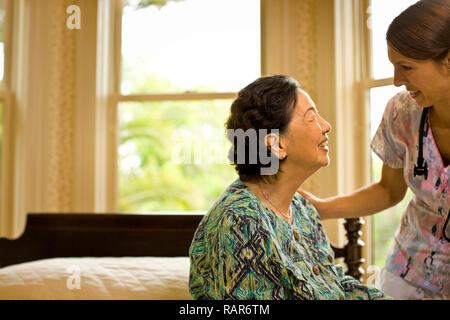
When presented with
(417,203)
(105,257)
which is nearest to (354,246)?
(417,203)

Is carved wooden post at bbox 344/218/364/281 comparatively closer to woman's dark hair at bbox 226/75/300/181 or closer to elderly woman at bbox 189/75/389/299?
elderly woman at bbox 189/75/389/299

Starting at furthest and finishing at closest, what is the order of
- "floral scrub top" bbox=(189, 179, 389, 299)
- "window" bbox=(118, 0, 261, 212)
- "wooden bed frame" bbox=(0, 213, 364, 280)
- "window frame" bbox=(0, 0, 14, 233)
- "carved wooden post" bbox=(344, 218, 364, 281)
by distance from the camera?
"window" bbox=(118, 0, 261, 212) → "window frame" bbox=(0, 0, 14, 233) → "wooden bed frame" bbox=(0, 213, 364, 280) → "carved wooden post" bbox=(344, 218, 364, 281) → "floral scrub top" bbox=(189, 179, 389, 299)

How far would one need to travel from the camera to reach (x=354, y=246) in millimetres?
2279

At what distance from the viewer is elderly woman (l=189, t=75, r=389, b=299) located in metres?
1.24

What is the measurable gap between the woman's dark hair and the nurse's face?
0.32 metres

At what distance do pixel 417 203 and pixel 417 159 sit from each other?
19 centimetres

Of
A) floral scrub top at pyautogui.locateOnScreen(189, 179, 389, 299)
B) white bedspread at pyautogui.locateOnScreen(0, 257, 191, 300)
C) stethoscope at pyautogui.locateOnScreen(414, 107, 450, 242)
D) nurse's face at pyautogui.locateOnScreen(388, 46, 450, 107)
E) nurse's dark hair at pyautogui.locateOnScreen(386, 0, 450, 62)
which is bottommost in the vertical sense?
white bedspread at pyautogui.locateOnScreen(0, 257, 191, 300)

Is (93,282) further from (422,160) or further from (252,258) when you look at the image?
(422,160)

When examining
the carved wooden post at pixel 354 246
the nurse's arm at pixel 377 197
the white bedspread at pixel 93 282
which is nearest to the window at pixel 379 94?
the carved wooden post at pixel 354 246

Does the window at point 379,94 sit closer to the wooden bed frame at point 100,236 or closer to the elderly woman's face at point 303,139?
the wooden bed frame at point 100,236

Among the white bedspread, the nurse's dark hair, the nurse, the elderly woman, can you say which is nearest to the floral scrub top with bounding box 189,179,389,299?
the elderly woman
